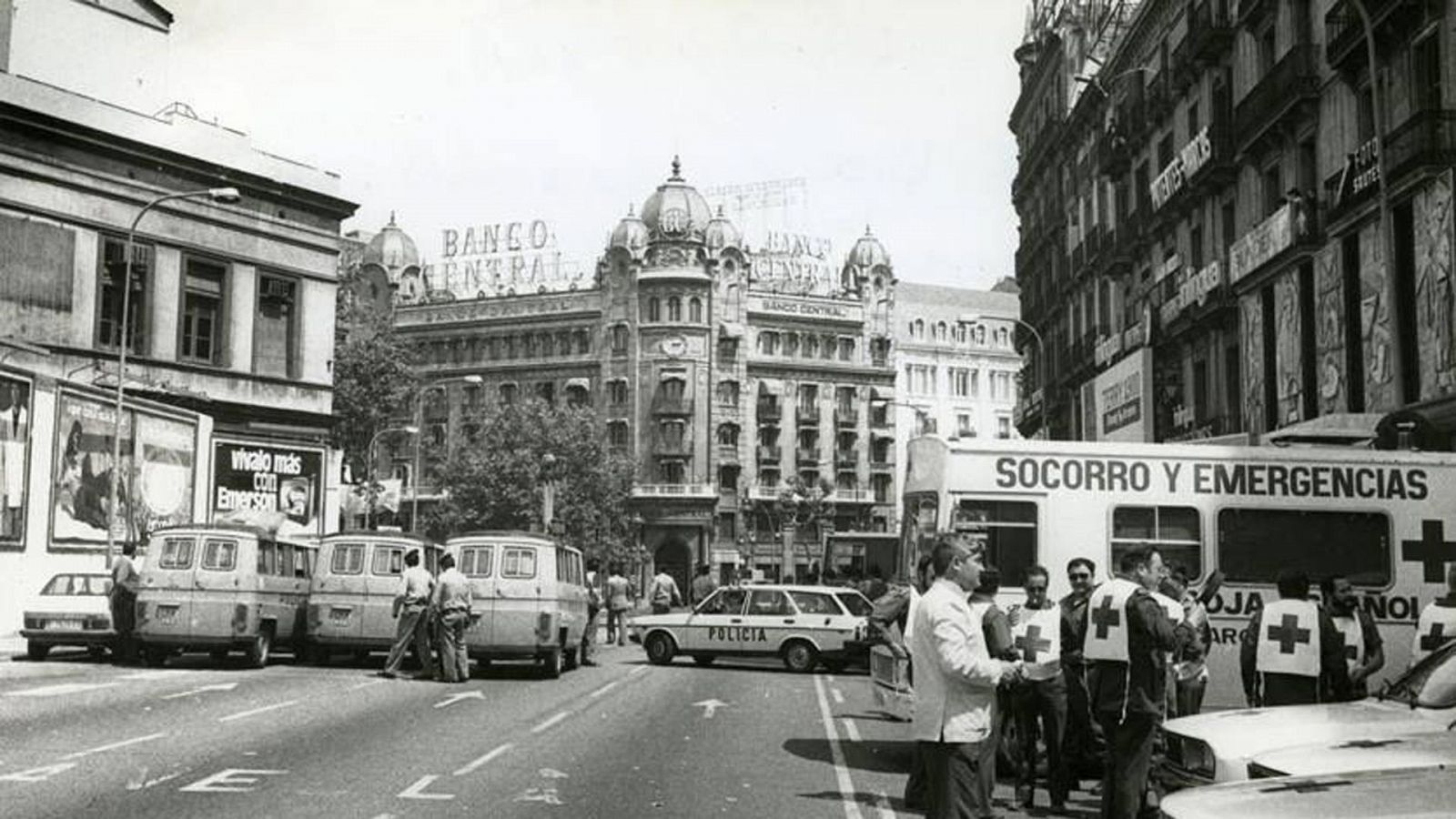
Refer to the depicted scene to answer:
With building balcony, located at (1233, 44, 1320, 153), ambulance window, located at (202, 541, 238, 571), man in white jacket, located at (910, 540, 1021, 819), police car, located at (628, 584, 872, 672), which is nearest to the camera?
man in white jacket, located at (910, 540, 1021, 819)

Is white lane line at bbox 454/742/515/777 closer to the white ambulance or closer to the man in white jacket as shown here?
the man in white jacket

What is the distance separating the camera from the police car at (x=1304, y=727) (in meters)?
8.16

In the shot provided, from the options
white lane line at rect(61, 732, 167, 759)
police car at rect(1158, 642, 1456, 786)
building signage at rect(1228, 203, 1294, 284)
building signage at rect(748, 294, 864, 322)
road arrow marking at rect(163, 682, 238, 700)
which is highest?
building signage at rect(748, 294, 864, 322)

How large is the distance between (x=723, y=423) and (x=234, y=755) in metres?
83.5

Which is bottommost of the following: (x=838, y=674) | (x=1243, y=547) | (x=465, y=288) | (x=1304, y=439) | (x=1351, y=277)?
(x=838, y=674)

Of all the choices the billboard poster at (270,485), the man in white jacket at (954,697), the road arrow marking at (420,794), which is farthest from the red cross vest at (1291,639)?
the billboard poster at (270,485)

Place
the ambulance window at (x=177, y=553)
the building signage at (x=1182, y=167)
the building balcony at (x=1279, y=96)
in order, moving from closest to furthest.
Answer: the ambulance window at (x=177, y=553)
the building balcony at (x=1279, y=96)
the building signage at (x=1182, y=167)

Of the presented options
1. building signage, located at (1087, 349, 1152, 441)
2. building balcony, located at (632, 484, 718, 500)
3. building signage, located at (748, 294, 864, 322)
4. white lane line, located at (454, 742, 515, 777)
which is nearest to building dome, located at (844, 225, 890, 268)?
building signage, located at (748, 294, 864, 322)

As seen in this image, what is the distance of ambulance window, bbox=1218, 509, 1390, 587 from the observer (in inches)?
646

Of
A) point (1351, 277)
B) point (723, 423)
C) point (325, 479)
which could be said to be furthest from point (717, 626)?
point (723, 423)

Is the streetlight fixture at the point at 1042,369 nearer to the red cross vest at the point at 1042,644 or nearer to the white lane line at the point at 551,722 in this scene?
the white lane line at the point at 551,722

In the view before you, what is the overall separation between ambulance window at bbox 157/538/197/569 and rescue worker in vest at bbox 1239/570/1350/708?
52.3 ft

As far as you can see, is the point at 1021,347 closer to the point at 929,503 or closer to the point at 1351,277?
the point at 1351,277

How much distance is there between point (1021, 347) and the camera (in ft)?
203
